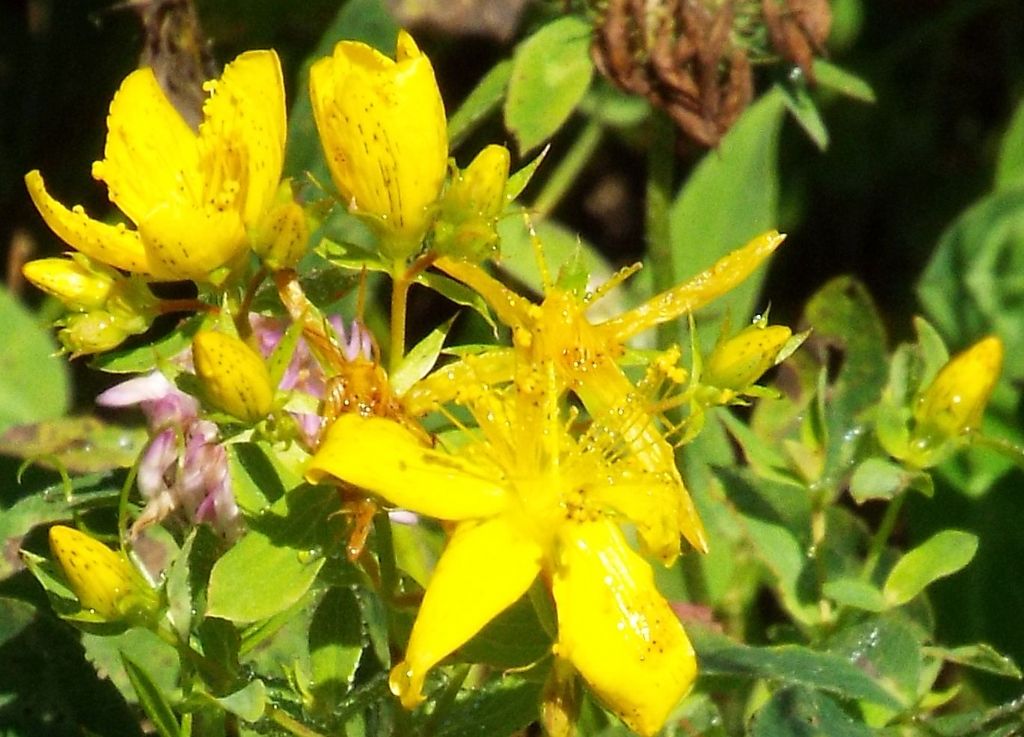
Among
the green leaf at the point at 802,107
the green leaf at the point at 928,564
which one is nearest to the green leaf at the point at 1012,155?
the green leaf at the point at 802,107

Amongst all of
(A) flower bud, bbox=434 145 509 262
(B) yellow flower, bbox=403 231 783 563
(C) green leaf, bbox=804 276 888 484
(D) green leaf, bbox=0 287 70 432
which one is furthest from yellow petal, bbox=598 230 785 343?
(D) green leaf, bbox=0 287 70 432

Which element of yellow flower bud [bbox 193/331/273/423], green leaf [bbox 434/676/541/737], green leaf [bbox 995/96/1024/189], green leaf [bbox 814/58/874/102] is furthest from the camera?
green leaf [bbox 995/96/1024/189]

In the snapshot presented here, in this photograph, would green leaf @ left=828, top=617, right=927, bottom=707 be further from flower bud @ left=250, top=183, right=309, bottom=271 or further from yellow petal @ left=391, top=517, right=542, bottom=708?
flower bud @ left=250, top=183, right=309, bottom=271

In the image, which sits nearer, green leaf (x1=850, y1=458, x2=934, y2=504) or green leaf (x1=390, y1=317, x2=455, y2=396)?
green leaf (x1=390, y1=317, x2=455, y2=396)

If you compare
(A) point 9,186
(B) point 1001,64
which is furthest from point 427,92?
(B) point 1001,64

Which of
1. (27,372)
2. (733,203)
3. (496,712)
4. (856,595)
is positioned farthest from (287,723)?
(733,203)

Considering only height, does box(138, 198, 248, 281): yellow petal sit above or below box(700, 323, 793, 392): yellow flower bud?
above

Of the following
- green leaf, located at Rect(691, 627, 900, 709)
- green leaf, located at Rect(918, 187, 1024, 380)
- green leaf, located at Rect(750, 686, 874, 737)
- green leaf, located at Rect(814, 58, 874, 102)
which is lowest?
green leaf, located at Rect(918, 187, 1024, 380)
